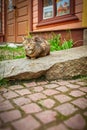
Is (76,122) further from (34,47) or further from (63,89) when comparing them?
(34,47)

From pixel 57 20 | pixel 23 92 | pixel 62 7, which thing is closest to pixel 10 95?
pixel 23 92

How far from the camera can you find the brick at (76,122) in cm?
128

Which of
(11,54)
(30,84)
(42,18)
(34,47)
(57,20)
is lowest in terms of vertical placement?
(30,84)

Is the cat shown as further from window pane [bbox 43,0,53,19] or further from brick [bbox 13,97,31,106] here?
window pane [bbox 43,0,53,19]

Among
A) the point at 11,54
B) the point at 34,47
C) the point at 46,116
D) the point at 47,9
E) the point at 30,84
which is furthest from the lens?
the point at 47,9

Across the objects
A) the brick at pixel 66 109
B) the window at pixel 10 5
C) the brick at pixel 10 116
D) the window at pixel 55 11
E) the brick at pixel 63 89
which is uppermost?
the window at pixel 10 5

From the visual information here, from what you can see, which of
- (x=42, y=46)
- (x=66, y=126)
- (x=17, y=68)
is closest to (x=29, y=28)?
(x=42, y=46)

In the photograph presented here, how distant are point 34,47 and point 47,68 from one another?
1.46 feet

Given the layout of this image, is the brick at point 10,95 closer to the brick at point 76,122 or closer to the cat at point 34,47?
the brick at point 76,122

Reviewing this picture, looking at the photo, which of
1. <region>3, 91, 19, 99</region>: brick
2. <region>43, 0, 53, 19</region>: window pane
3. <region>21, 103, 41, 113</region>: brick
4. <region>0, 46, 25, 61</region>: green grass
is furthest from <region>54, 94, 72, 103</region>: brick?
<region>43, 0, 53, 19</region>: window pane

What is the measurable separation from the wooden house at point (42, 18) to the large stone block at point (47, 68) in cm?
139

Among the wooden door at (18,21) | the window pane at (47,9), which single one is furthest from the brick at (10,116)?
the wooden door at (18,21)

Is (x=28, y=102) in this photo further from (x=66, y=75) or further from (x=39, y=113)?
(x=66, y=75)

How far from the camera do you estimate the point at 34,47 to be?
8.73 feet
